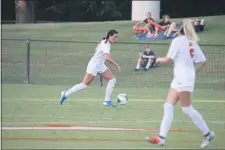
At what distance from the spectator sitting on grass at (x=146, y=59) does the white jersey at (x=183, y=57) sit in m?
17.0

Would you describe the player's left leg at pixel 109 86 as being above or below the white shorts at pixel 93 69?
below

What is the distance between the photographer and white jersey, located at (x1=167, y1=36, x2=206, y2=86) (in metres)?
10.7

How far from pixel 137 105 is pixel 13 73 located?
38.0ft

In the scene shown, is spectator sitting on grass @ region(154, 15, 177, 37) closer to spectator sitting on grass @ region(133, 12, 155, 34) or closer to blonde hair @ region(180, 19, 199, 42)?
spectator sitting on grass @ region(133, 12, 155, 34)

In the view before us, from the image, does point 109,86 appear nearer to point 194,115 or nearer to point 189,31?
point 194,115

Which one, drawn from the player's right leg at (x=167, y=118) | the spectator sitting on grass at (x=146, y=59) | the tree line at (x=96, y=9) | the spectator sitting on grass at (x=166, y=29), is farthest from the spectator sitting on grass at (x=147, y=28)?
the player's right leg at (x=167, y=118)

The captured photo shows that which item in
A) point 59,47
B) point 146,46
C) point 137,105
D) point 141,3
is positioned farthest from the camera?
point 141,3

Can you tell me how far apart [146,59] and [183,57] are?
17.7 meters

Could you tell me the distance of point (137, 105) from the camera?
1792cm

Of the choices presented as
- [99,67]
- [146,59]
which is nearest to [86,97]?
[99,67]

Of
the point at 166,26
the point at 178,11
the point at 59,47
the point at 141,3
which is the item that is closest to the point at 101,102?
the point at 59,47

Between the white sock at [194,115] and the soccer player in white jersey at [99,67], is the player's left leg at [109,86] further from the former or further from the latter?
the white sock at [194,115]

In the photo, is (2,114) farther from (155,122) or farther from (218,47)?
(218,47)

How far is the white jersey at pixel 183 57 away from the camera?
1068 cm
